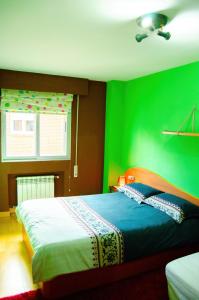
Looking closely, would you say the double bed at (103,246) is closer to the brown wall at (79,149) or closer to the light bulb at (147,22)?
the brown wall at (79,149)

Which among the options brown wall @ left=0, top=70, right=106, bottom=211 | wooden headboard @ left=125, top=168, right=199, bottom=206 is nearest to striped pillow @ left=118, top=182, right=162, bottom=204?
wooden headboard @ left=125, top=168, right=199, bottom=206

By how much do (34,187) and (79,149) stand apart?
3.40 feet

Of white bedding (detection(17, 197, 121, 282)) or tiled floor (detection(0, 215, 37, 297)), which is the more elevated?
white bedding (detection(17, 197, 121, 282))

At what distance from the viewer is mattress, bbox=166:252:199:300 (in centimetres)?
191

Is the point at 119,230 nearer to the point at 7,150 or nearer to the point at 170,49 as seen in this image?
the point at 170,49

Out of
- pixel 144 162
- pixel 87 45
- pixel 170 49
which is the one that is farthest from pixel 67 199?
pixel 170 49

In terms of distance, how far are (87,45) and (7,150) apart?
242 centimetres

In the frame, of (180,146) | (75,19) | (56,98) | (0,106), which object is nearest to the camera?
(75,19)

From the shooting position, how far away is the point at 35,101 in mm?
4195

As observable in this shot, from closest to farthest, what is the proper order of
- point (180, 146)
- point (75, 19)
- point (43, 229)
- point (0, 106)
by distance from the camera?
1. point (75, 19)
2. point (43, 229)
3. point (180, 146)
4. point (0, 106)

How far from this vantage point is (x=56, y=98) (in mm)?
4324

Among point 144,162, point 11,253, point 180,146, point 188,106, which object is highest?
point 188,106

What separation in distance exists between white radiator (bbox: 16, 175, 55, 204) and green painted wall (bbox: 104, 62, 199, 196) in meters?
1.05

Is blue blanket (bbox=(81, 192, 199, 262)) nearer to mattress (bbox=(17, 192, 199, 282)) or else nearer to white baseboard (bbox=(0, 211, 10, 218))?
mattress (bbox=(17, 192, 199, 282))
